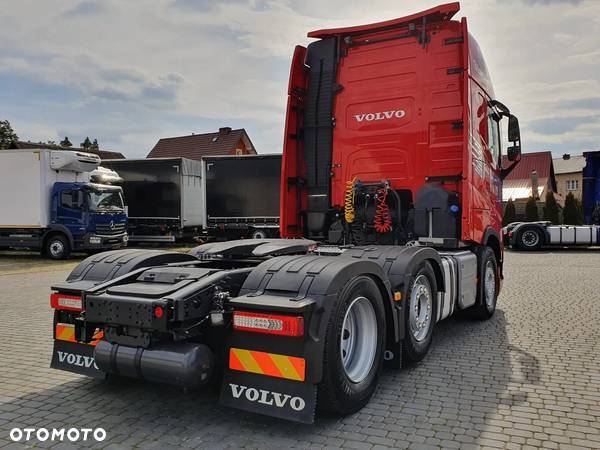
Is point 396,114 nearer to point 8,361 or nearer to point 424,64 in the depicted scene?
point 424,64

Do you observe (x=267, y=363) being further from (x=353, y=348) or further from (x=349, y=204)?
(x=349, y=204)

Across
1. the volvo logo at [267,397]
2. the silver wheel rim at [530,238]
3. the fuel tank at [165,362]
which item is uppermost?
the silver wheel rim at [530,238]

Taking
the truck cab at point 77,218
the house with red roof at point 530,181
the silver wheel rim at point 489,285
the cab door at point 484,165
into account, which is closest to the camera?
the cab door at point 484,165

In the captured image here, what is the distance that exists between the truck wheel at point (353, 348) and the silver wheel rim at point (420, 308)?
0.87m

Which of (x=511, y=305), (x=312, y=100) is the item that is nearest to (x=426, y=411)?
(x=312, y=100)

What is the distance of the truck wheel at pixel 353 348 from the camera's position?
11.7 feet

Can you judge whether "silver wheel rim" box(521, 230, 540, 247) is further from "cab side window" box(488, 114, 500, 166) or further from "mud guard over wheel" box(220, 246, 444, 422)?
"mud guard over wheel" box(220, 246, 444, 422)

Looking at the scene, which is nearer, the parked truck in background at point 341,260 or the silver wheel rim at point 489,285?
the parked truck in background at point 341,260

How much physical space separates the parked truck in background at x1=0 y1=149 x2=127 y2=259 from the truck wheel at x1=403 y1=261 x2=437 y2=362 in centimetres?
1473

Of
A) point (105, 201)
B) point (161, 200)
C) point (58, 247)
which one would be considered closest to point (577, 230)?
point (161, 200)

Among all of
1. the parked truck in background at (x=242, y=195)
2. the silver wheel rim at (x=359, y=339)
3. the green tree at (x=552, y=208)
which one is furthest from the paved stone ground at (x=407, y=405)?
the green tree at (x=552, y=208)

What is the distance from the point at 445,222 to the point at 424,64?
1988 millimetres

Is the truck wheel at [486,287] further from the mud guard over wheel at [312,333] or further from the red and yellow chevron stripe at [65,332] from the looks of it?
the red and yellow chevron stripe at [65,332]

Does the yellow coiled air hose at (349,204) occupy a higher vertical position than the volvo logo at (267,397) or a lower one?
higher
